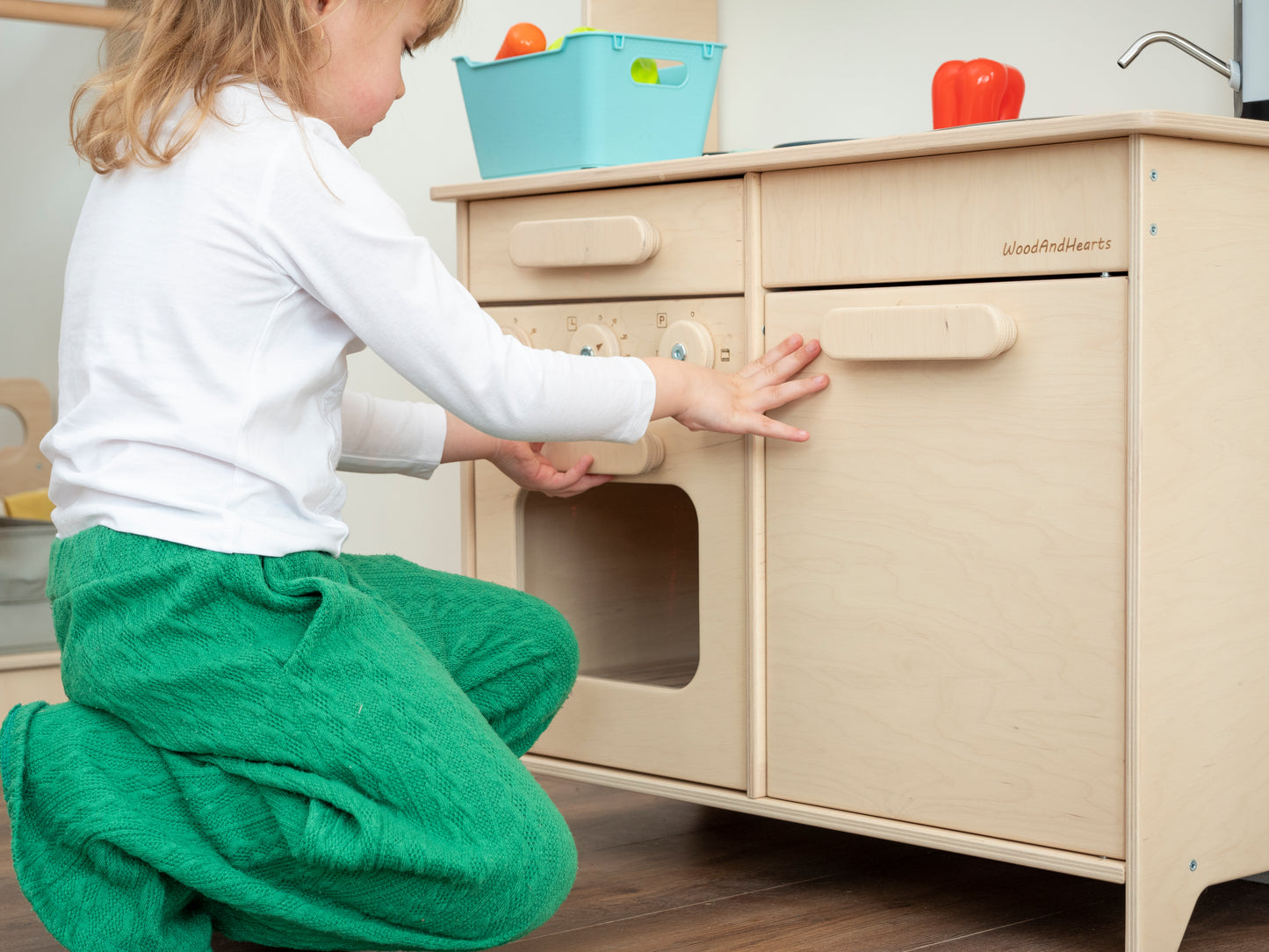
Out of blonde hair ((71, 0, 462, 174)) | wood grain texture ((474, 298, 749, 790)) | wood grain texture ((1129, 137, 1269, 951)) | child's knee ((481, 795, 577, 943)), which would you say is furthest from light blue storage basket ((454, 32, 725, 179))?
child's knee ((481, 795, 577, 943))

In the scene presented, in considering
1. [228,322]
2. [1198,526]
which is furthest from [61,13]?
[1198,526]

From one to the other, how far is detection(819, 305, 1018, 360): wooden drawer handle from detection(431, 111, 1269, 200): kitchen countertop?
12 cm

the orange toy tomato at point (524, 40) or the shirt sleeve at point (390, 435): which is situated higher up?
the orange toy tomato at point (524, 40)

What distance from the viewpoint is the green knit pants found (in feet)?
2.78

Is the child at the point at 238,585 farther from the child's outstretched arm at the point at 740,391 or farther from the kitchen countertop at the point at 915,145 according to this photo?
the kitchen countertop at the point at 915,145

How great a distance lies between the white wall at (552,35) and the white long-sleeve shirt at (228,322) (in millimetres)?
865

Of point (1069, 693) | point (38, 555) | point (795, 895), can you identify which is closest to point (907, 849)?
point (795, 895)

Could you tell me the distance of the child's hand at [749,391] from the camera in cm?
110

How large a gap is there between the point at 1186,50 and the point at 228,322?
0.87 m

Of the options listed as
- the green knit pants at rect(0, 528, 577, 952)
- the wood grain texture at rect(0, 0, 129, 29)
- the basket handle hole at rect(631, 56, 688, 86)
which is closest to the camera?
the green knit pants at rect(0, 528, 577, 952)

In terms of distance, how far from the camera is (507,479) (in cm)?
137

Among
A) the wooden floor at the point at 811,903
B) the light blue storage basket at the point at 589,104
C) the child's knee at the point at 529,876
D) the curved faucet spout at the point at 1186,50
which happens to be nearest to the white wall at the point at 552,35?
the curved faucet spout at the point at 1186,50

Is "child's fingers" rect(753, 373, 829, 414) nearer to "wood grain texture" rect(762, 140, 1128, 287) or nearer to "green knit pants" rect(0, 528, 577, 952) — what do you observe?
"wood grain texture" rect(762, 140, 1128, 287)

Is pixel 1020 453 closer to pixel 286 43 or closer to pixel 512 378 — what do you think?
pixel 512 378
